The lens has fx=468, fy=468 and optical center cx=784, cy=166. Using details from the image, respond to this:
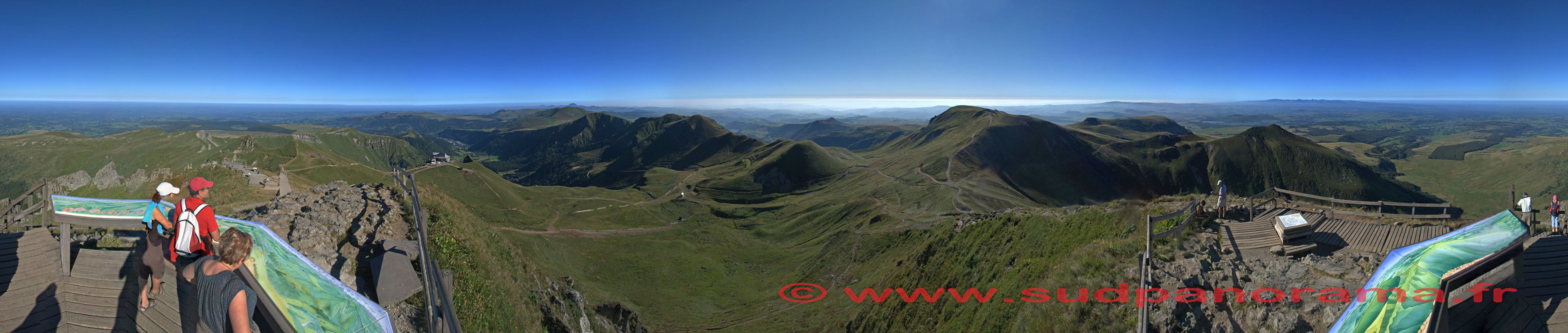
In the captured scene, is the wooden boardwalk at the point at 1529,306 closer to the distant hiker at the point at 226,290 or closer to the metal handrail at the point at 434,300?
the metal handrail at the point at 434,300

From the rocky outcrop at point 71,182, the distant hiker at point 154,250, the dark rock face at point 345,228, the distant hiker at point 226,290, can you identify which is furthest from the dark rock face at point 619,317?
the rocky outcrop at point 71,182

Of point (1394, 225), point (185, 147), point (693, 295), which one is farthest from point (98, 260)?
point (185, 147)

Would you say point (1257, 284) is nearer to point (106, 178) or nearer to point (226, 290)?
point (226, 290)

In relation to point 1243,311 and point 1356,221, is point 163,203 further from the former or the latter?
point 1356,221

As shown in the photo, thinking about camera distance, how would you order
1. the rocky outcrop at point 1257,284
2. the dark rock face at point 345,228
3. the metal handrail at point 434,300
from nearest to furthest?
the metal handrail at point 434,300 → the rocky outcrop at point 1257,284 → the dark rock face at point 345,228

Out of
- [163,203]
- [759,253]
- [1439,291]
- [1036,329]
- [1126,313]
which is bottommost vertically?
[759,253]

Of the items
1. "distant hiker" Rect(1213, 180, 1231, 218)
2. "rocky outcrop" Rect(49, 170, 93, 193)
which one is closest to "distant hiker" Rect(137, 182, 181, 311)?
"distant hiker" Rect(1213, 180, 1231, 218)
